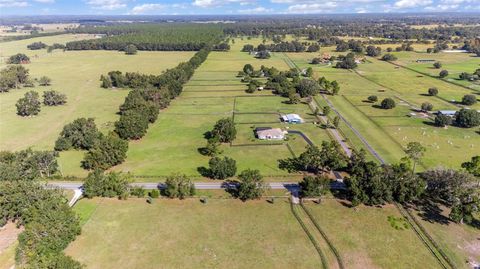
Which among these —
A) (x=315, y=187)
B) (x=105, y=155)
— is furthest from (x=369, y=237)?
(x=105, y=155)

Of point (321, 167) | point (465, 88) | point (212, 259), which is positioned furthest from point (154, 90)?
point (465, 88)

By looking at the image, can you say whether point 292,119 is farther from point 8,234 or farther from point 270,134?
point 8,234

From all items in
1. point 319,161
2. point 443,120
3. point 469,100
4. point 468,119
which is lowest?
point 319,161

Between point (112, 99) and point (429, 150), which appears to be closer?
point (429, 150)

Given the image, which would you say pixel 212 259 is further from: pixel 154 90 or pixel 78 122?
pixel 154 90

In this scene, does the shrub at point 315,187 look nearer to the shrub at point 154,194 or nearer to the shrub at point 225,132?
the shrub at point 154,194

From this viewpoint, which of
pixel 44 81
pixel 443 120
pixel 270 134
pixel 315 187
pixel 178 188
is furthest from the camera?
pixel 44 81

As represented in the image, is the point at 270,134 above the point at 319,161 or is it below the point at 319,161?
below
